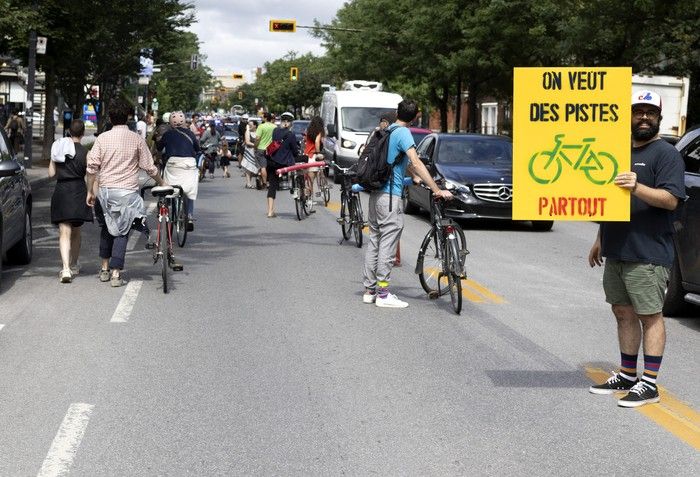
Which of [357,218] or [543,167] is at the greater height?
[543,167]

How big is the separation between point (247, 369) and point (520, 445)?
7.65 ft

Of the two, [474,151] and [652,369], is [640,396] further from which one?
[474,151]

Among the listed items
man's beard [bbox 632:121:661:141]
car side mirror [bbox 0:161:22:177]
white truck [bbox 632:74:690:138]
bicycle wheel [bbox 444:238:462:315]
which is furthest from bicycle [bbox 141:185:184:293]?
white truck [bbox 632:74:690:138]

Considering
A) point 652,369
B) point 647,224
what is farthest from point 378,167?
point 652,369

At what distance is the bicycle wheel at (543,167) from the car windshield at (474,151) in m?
12.8

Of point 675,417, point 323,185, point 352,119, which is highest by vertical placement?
point 352,119

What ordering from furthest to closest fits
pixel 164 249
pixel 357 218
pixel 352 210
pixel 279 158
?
pixel 279 158 < pixel 352 210 < pixel 357 218 < pixel 164 249

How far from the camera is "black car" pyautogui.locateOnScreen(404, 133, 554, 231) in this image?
18.3 metres

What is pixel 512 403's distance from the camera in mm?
6680

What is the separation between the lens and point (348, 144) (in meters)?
31.4

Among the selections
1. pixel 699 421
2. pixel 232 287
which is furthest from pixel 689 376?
pixel 232 287

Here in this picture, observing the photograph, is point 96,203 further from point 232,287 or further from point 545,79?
point 545,79

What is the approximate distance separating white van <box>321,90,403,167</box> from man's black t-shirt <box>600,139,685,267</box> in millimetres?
23856

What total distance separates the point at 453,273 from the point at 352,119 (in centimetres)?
2221
